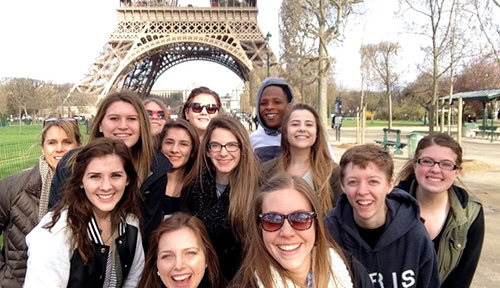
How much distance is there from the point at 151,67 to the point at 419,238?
47.5 meters

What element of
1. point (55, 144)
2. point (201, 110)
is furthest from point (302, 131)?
point (55, 144)

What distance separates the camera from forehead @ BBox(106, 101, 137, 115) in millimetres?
2742

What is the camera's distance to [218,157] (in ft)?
9.27

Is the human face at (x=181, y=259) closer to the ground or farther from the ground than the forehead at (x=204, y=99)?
closer to the ground

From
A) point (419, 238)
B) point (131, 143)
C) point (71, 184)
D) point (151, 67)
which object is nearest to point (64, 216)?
point (71, 184)

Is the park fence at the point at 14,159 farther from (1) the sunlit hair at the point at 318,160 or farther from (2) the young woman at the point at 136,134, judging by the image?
(1) the sunlit hair at the point at 318,160

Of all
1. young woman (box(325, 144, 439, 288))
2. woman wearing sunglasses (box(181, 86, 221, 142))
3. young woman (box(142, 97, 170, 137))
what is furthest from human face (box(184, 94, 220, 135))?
young woman (box(325, 144, 439, 288))

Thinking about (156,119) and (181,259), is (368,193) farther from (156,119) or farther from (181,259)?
(156,119)

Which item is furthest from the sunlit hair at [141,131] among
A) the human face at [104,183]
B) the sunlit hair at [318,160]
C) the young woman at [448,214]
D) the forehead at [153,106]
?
the young woman at [448,214]

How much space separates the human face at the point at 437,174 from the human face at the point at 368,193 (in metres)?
0.34

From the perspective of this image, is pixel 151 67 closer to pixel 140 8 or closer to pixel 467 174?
pixel 140 8

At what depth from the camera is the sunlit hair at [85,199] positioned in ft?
6.79

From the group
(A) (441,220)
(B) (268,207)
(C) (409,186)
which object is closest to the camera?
(B) (268,207)

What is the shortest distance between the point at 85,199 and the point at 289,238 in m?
1.14
